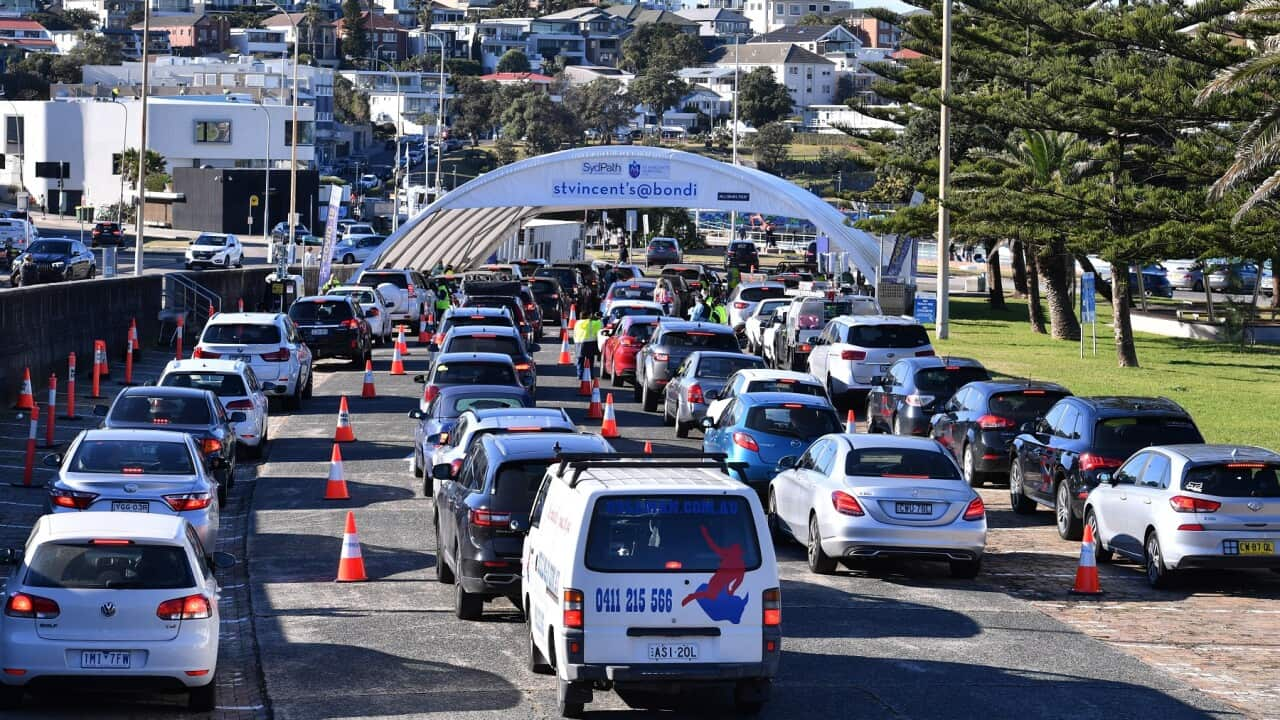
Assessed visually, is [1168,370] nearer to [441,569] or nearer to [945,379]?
[945,379]

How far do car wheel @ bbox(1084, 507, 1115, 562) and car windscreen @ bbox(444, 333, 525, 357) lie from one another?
10.8 m

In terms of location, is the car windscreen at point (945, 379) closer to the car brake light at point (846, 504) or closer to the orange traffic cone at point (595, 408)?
the orange traffic cone at point (595, 408)

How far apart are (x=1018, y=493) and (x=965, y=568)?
15.6 feet

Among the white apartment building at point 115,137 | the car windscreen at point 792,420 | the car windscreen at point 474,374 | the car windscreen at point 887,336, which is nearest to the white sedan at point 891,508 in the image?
the car windscreen at point 792,420

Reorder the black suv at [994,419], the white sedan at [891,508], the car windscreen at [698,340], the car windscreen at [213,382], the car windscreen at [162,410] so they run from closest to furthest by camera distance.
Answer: the white sedan at [891,508], the car windscreen at [162,410], the black suv at [994,419], the car windscreen at [213,382], the car windscreen at [698,340]

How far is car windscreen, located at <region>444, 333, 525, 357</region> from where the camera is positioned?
27.8 m

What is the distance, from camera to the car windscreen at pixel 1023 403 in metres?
23.5

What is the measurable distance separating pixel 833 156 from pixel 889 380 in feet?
465

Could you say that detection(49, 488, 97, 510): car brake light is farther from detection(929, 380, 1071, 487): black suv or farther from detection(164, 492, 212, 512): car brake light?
detection(929, 380, 1071, 487): black suv

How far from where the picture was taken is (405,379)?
3747 centimetres

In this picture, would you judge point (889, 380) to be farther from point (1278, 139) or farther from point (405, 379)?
point (405, 379)

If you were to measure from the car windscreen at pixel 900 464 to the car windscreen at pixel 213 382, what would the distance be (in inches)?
414

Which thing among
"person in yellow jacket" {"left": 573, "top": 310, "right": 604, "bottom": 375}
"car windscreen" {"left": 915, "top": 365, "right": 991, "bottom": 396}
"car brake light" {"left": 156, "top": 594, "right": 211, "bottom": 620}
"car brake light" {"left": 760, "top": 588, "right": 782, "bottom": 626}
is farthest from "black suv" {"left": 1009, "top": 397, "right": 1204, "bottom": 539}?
"person in yellow jacket" {"left": 573, "top": 310, "right": 604, "bottom": 375}

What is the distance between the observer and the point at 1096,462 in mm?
19906
